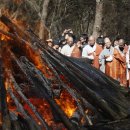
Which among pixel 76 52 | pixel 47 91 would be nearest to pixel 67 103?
pixel 47 91

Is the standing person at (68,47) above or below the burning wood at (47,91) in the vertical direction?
above

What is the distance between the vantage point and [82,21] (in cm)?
3828

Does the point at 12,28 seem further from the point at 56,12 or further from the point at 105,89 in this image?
the point at 56,12

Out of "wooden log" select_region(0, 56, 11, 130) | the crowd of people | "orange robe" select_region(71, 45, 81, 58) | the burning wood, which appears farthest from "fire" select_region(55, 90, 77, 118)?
"orange robe" select_region(71, 45, 81, 58)

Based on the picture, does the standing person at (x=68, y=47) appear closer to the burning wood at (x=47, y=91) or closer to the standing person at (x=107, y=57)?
the standing person at (x=107, y=57)

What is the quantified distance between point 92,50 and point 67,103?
7358 millimetres

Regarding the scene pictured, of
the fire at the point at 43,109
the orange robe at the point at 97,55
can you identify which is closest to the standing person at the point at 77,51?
the orange robe at the point at 97,55

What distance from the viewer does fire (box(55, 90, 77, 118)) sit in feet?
23.1

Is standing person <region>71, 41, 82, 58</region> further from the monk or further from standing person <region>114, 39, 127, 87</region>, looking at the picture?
standing person <region>114, 39, 127, 87</region>

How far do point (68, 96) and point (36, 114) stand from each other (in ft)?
4.55

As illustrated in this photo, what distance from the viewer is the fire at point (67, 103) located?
23.1 feet

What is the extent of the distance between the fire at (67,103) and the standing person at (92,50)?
22.8 feet

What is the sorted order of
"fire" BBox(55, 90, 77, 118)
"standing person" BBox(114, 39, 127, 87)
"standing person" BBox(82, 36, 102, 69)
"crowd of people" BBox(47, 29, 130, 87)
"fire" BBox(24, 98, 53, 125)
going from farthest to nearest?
1. "standing person" BBox(114, 39, 127, 87)
2. "crowd of people" BBox(47, 29, 130, 87)
3. "standing person" BBox(82, 36, 102, 69)
4. "fire" BBox(55, 90, 77, 118)
5. "fire" BBox(24, 98, 53, 125)

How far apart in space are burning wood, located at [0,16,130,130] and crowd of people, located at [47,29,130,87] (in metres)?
6.03
